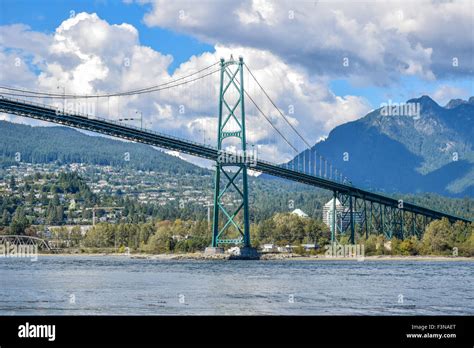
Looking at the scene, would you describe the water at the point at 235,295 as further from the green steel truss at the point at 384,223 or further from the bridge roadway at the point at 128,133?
the green steel truss at the point at 384,223

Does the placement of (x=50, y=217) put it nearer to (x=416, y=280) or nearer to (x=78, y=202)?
(x=78, y=202)

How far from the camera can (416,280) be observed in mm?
38594

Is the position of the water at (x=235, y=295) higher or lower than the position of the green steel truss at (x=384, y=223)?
lower
